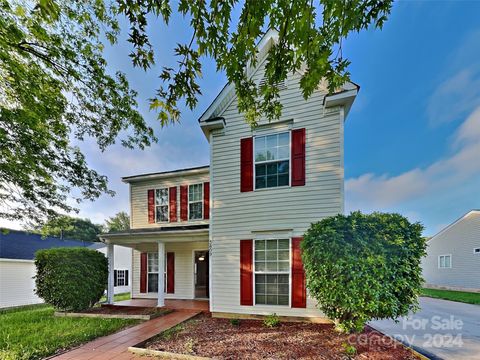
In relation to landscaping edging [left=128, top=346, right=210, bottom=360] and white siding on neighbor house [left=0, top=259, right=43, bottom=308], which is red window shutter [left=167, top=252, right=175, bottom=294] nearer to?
landscaping edging [left=128, top=346, right=210, bottom=360]

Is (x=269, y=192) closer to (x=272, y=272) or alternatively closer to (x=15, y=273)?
(x=272, y=272)

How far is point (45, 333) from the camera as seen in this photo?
6.09 meters

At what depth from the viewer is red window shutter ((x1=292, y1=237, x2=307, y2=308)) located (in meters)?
6.68

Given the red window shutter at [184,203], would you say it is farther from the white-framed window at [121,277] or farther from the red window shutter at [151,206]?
the white-framed window at [121,277]

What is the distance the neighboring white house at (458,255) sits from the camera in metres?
16.6

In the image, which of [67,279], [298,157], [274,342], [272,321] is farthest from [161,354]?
[67,279]

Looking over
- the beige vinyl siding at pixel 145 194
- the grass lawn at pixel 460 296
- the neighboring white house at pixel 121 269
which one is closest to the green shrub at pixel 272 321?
the beige vinyl siding at pixel 145 194

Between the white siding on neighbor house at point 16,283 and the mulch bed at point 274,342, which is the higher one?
the mulch bed at point 274,342

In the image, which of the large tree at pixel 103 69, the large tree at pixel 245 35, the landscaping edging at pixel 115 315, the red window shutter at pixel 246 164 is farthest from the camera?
the red window shutter at pixel 246 164

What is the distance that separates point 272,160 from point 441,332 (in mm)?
6495

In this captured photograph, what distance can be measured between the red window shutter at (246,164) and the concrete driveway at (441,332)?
17.6ft

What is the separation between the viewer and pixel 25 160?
6.00 meters

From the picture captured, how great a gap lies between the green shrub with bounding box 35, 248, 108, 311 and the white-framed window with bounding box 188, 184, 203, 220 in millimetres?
4321

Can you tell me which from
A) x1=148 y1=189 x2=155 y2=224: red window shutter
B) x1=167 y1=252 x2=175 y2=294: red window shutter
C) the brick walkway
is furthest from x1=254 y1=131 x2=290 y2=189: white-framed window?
x1=148 y1=189 x2=155 y2=224: red window shutter
